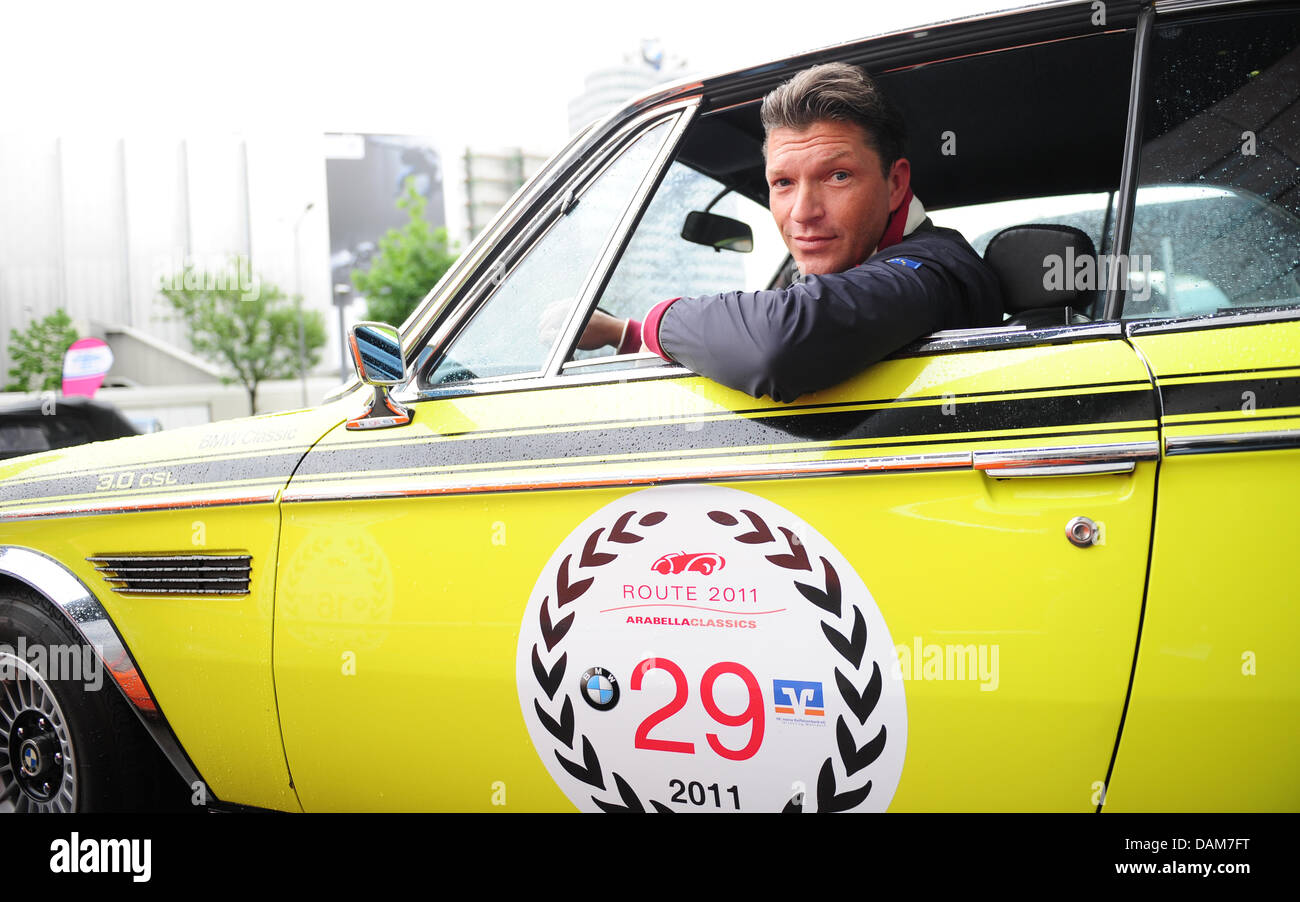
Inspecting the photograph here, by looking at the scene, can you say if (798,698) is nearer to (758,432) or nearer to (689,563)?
(689,563)

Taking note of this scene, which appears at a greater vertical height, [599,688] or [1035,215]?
[1035,215]

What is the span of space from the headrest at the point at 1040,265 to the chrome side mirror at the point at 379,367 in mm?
1274

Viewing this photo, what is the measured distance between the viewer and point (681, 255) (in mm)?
2453

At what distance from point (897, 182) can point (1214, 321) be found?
0.74 metres

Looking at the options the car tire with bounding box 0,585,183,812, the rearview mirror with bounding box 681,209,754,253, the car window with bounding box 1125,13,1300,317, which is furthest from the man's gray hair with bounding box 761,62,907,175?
the car tire with bounding box 0,585,183,812

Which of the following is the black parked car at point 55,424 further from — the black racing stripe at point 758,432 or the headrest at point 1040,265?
the headrest at point 1040,265

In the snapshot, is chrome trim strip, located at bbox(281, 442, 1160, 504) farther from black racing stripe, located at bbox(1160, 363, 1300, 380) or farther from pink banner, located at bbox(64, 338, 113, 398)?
pink banner, located at bbox(64, 338, 113, 398)

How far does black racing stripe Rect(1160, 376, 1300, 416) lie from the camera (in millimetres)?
1305

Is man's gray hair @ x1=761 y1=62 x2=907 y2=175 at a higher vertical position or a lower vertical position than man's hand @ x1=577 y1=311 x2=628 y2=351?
higher

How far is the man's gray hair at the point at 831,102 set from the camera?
5.81 ft

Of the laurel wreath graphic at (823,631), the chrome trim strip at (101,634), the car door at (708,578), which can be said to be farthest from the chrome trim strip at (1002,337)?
the chrome trim strip at (101,634)

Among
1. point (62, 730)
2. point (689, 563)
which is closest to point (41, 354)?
point (62, 730)

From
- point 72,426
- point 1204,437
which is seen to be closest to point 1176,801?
point 1204,437
